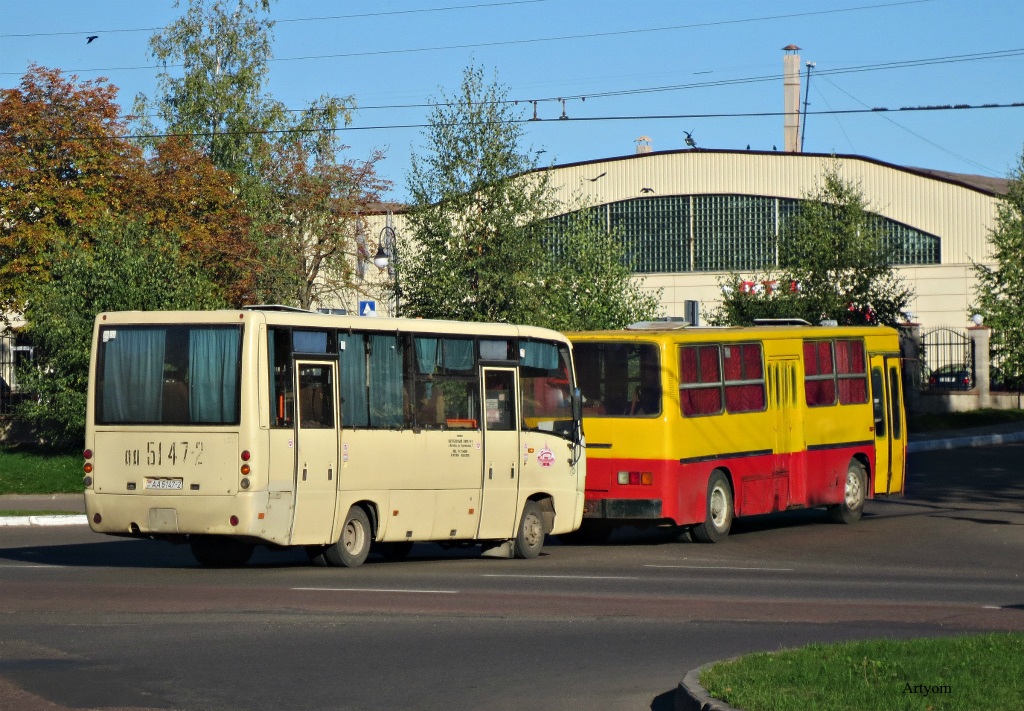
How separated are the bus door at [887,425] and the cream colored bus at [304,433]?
865cm

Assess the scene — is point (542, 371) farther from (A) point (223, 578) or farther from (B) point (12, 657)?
(B) point (12, 657)

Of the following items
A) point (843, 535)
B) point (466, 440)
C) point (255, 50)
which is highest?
point (255, 50)

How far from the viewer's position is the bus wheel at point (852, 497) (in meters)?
25.1

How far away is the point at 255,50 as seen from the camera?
183ft

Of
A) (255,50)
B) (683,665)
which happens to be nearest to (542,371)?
(683,665)

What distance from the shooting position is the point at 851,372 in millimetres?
25500

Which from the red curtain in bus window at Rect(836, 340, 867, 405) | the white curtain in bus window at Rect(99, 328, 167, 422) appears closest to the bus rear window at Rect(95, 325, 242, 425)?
the white curtain in bus window at Rect(99, 328, 167, 422)

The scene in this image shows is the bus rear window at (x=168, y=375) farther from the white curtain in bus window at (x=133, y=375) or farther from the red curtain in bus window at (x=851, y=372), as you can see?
the red curtain in bus window at (x=851, y=372)

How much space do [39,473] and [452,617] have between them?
23013 mm

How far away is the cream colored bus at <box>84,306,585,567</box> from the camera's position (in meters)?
16.0

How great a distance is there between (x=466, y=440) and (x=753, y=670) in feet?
31.3

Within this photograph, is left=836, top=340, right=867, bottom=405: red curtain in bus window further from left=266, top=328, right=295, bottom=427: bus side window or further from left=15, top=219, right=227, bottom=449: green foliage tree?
left=15, top=219, right=227, bottom=449: green foliage tree

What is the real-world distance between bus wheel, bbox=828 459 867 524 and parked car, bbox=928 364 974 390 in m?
26.7

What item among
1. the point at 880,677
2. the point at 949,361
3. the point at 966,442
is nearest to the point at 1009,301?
the point at 949,361
